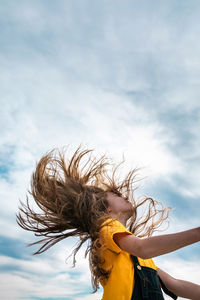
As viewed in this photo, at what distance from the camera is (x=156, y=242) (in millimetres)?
2568

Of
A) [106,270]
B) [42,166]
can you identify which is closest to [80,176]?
[42,166]

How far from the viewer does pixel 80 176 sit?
451cm

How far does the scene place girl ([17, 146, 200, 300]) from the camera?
2.77 metres

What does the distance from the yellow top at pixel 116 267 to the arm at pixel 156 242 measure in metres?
0.09

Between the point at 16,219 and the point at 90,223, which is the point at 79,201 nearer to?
the point at 90,223

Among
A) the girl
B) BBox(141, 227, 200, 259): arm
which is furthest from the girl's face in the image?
BBox(141, 227, 200, 259): arm

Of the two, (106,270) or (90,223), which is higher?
A: (90,223)

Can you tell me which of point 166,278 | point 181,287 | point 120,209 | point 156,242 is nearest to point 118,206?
point 120,209

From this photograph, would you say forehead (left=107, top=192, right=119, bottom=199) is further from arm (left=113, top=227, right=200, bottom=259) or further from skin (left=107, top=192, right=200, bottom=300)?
arm (left=113, top=227, right=200, bottom=259)

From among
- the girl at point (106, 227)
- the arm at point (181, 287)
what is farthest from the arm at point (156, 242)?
the arm at point (181, 287)

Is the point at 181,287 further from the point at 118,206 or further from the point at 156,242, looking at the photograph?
the point at 156,242

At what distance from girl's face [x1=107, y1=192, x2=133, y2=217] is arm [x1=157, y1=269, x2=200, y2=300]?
2.64 feet

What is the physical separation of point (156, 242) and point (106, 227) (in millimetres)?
688

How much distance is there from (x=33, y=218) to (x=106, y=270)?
1452 millimetres
